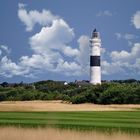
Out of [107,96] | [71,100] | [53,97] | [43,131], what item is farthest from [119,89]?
[43,131]

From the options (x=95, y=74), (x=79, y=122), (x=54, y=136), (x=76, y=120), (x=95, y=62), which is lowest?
(x=54, y=136)

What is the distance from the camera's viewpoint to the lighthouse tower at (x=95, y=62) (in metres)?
115

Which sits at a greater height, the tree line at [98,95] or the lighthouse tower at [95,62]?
the lighthouse tower at [95,62]

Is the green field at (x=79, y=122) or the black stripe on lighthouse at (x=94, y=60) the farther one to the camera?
the black stripe on lighthouse at (x=94, y=60)

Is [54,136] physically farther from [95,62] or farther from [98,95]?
[95,62]

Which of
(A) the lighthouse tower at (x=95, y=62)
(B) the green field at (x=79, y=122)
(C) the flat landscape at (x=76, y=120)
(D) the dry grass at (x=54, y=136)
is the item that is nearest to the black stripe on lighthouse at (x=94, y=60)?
(A) the lighthouse tower at (x=95, y=62)

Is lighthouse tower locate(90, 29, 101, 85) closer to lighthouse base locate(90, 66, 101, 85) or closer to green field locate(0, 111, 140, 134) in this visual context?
lighthouse base locate(90, 66, 101, 85)

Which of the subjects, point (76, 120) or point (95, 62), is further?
point (95, 62)

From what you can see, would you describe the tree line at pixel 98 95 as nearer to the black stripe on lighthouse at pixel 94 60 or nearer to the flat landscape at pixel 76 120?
the black stripe on lighthouse at pixel 94 60

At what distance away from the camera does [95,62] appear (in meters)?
115

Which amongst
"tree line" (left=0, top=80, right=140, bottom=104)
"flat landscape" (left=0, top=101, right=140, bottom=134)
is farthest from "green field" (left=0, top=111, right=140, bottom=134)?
"tree line" (left=0, top=80, right=140, bottom=104)

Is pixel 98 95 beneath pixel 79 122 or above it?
above

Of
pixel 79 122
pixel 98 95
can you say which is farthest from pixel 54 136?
pixel 98 95

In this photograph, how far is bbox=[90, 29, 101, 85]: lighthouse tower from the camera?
114625mm
